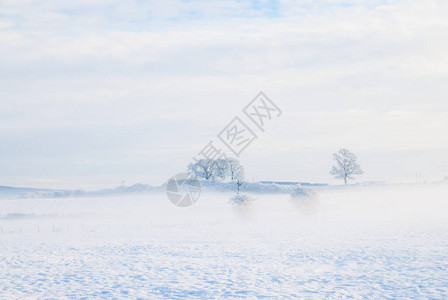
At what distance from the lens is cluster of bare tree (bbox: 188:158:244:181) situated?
9675 cm

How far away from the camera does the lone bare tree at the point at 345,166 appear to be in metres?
92.8

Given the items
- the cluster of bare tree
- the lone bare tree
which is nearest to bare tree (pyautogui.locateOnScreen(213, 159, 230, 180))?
the cluster of bare tree

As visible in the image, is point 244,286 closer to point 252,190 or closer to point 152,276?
point 152,276

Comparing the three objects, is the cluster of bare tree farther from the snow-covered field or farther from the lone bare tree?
the snow-covered field

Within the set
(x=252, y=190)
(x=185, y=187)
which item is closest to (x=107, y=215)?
(x=185, y=187)

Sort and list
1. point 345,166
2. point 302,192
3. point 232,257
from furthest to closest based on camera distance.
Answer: point 345,166 < point 302,192 < point 232,257

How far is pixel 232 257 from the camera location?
2653 cm

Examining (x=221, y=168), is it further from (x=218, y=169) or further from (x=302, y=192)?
(x=302, y=192)

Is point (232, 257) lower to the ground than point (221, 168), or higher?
lower

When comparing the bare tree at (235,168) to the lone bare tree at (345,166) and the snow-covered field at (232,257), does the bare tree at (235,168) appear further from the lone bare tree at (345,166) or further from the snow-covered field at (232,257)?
the snow-covered field at (232,257)

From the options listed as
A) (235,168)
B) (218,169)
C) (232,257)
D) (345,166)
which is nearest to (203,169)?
(218,169)

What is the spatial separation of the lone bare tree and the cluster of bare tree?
64.7 ft

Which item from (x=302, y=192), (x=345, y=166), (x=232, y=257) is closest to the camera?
(x=232, y=257)

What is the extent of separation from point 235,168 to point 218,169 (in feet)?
15.9
